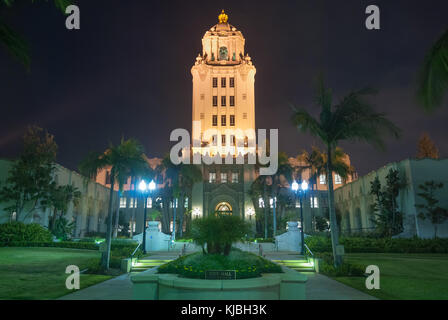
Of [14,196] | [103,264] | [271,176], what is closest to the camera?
[103,264]

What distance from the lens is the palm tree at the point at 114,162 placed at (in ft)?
56.4

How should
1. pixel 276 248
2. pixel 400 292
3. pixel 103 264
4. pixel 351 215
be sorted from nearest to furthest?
pixel 400 292 < pixel 103 264 < pixel 276 248 < pixel 351 215

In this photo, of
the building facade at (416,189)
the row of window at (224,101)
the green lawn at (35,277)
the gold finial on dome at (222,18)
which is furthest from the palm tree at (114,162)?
the gold finial on dome at (222,18)

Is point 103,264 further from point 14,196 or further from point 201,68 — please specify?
point 201,68

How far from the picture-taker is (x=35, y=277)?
13.8 m

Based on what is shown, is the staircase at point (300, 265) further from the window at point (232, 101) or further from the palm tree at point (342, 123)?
the window at point (232, 101)

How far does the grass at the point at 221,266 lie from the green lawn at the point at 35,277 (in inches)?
161

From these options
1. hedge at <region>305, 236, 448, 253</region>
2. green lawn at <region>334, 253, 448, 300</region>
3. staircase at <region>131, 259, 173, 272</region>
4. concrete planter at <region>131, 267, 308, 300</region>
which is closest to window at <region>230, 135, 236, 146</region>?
hedge at <region>305, 236, 448, 253</region>

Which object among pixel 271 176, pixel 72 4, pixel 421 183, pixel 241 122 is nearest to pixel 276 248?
pixel 271 176

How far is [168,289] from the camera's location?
8.59 m

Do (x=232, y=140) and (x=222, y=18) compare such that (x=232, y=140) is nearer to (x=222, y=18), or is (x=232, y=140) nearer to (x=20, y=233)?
(x=222, y=18)

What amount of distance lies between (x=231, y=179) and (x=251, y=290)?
4039 centimetres

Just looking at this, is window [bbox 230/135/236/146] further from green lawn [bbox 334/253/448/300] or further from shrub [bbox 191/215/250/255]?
shrub [bbox 191/215/250/255]

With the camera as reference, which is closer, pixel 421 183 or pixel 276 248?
pixel 276 248
